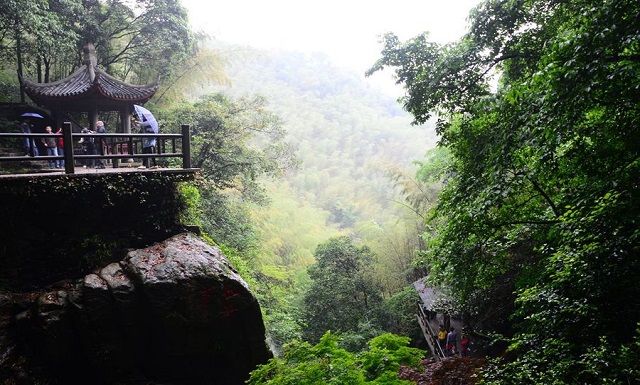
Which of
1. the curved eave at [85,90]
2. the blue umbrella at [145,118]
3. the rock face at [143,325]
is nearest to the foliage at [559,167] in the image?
the rock face at [143,325]

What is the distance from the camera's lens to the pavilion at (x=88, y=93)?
10.7m

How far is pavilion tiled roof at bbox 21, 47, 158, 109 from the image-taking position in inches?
420

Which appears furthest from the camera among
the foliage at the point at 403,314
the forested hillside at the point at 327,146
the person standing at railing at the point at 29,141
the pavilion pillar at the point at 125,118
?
the forested hillside at the point at 327,146

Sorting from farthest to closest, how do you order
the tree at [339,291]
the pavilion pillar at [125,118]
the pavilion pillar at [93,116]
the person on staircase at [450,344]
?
the tree at [339,291]
the person on staircase at [450,344]
the pavilion pillar at [125,118]
the pavilion pillar at [93,116]

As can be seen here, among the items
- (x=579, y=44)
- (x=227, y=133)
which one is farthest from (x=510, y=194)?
(x=227, y=133)

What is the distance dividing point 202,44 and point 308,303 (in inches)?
585

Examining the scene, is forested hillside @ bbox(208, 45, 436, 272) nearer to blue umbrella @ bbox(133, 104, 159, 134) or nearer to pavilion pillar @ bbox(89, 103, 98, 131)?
pavilion pillar @ bbox(89, 103, 98, 131)

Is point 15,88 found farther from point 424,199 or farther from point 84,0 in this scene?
point 424,199

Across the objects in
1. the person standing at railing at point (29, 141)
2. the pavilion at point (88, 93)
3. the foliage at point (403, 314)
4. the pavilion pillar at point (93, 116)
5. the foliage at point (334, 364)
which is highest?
the pavilion at point (88, 93)

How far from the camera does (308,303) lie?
18.6 metres

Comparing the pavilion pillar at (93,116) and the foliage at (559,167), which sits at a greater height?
the pavilion pillar at (93,116)

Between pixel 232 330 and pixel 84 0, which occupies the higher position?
pixel 84 0

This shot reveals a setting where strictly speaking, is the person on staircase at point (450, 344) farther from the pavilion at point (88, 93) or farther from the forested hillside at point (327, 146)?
the pavilion at point (88, 93)

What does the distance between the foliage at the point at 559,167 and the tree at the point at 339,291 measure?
11456mm
